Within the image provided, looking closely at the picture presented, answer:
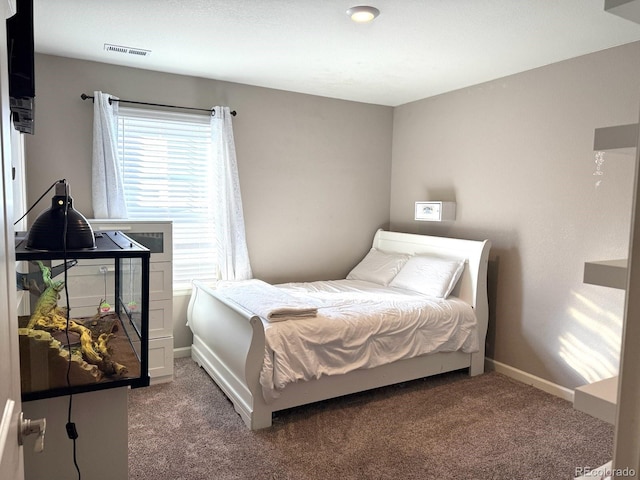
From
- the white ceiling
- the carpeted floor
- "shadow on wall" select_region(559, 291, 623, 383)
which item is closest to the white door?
the carpeted floor

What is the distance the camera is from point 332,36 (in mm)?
2928

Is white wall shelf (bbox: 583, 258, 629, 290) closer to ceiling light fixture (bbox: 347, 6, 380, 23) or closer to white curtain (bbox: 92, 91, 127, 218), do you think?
ceiling light fixture (bbox: 347, 6, 380, 23)

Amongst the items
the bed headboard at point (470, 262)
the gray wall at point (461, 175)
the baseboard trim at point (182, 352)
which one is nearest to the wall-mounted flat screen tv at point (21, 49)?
the gray wall at point (461, 175)

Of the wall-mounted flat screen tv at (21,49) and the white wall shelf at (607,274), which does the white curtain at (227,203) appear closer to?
the wall-mounted flat screen tv at (21,49)

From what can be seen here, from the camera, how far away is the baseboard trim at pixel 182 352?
13.3 feet

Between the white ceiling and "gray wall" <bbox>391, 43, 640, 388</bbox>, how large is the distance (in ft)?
0.76

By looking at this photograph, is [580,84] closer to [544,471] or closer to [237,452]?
[544,471]

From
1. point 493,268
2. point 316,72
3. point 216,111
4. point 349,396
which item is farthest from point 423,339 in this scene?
point 216,111

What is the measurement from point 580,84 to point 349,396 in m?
2.70

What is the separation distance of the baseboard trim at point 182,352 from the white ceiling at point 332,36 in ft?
7.76

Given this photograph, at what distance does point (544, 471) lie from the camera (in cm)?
243

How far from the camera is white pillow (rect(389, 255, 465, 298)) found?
374 centimetres

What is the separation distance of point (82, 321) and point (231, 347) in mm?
1481

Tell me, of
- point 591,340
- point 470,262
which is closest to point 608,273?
point 591,340
